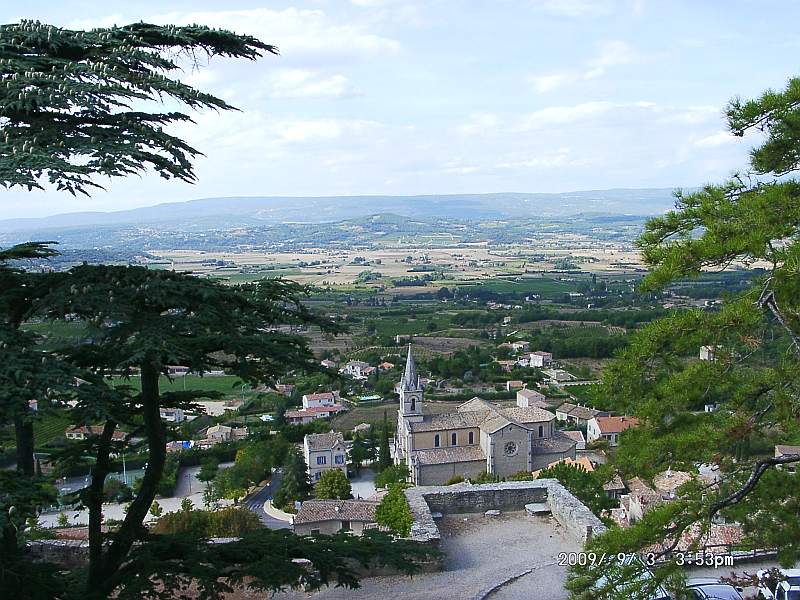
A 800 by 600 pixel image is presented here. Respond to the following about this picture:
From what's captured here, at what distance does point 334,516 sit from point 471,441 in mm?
15178

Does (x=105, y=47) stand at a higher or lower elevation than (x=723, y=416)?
higher

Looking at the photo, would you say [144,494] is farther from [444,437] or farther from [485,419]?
[485,419]

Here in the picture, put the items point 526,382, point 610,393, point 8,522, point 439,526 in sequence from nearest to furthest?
1. point 8,522
2. point 610,393
3. point 439,526
4. point 526,382

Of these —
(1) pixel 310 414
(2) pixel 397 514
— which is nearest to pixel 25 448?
(2) pixel 397 514

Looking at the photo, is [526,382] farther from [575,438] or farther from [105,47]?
[105,47]

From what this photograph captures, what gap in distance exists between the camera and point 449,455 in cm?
3003

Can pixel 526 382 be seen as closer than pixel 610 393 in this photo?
No

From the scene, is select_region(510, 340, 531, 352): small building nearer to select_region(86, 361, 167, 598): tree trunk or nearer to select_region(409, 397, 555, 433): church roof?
select_region(409, 397, 555, 433): church roof

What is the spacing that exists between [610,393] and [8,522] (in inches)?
141

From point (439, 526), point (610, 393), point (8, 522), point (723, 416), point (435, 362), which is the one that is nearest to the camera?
point (8, 522)

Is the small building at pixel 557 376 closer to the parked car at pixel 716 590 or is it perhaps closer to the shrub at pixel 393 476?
the shrub at pixel 393 476

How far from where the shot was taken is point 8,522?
3.60m

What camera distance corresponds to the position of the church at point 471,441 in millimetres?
29562

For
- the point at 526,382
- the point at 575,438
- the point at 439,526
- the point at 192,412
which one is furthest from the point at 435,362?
the point at 192,412
